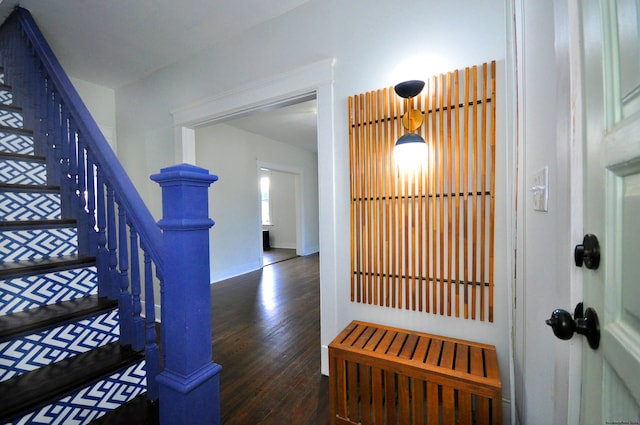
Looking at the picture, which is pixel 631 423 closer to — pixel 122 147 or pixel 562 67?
pixel 562 67

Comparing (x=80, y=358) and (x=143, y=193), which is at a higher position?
(x=143, y=193)

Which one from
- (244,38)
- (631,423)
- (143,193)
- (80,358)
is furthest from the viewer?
(143,193)

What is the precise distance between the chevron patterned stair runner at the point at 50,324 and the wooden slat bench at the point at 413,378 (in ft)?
3.52

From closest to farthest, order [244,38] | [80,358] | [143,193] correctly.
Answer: [80,358] < [244,38] < [143,193]

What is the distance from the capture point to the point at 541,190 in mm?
960

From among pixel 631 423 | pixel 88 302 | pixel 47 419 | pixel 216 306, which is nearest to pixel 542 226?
pixel 631 423

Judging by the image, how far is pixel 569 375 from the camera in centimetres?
67

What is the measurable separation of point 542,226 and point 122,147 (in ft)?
14.2

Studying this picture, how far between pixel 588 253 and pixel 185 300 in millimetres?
1134

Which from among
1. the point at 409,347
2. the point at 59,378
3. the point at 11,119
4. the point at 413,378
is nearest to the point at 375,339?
the point at 409,347

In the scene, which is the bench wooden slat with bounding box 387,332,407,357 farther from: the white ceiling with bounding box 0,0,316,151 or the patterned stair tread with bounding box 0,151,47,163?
the patterned stair tread with bounding box 0,151,47,163

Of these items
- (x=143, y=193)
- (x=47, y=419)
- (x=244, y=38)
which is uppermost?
(x=244, y=38)

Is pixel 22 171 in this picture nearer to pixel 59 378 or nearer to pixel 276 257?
pixel 59 378

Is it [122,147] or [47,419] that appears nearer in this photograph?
[47,419]
